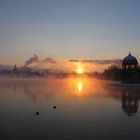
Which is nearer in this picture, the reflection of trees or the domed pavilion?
the reflection of trees

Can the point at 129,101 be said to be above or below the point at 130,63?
below

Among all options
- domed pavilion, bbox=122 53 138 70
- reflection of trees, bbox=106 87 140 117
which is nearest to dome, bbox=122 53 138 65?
domed pavilion, bbox=122 53 138 70

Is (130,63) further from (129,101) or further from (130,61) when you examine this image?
(129,101)

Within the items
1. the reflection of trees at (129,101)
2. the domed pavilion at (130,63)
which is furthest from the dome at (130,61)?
the reflection of trees at (129,101)

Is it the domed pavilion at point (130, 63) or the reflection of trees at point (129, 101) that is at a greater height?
the domed pavilion at point (130, 63)

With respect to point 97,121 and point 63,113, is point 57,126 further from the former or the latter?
point 63,113

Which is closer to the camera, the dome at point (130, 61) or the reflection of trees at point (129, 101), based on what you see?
the reflection of trees at point (129, 101)

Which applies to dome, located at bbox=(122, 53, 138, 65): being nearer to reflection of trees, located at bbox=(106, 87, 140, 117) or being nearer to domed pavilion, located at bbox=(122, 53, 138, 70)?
domed pavilion, located at bbox=(122, 53, 138, 70)

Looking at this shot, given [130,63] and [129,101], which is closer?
[129,101]

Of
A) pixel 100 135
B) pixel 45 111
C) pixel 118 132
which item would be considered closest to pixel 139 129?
pixel 118 132

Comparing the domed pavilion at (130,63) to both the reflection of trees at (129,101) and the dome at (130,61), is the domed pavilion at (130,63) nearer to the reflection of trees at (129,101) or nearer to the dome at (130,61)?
the dome at (130,61)

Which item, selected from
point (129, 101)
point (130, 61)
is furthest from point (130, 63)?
point (129, 101)

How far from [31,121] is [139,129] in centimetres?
941

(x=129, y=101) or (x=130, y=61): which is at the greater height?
(x=130, y=61)
